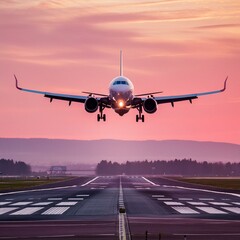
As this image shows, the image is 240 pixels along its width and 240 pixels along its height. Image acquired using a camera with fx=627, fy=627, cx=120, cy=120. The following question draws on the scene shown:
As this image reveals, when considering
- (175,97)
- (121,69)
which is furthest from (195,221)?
(121,69)

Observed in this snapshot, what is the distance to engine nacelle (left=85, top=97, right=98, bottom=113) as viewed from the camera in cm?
6282

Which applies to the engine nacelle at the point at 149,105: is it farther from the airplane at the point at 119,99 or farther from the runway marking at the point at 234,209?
the runway marking at the point at 234,209

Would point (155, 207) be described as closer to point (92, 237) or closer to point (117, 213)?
point (117, 213)

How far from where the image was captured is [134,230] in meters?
33.5

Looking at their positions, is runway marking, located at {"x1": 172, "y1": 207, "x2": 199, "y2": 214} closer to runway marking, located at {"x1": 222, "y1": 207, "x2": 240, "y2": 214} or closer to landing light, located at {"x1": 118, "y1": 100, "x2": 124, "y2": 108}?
runway marking, located at {"x1": 222, "y1": 207, "x2": 240, "y2": 214}

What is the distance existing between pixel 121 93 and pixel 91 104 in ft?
10.5

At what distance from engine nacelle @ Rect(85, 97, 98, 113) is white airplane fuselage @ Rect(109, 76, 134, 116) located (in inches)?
76.1

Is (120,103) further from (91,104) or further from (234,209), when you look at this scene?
(234,209)

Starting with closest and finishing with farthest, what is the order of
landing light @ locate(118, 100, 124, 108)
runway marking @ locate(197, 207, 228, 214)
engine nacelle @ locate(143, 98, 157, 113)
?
runway marking @ locate(197, 207, 228, 214) → landing light @ locate(118, 100, 124, 108) → engine nacelle @ locate(143, 98, 157, 113)

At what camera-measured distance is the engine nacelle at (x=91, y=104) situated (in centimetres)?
6282

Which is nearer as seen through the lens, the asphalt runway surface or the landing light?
the asphalt runway surface

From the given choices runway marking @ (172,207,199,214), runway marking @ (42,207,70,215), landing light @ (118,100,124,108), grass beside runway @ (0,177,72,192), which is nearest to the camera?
runway marking @ (42,207,70,215)

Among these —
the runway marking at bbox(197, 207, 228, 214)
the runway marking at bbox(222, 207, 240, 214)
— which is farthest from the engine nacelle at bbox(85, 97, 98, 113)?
the runway marking at bbox(222, 207, 240, 214)

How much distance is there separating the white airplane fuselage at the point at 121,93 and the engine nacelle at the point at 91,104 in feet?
6.34
